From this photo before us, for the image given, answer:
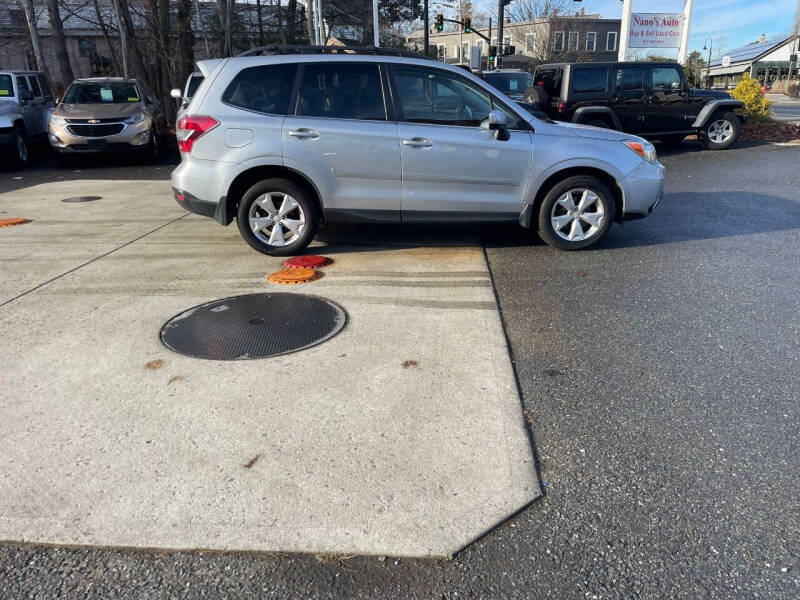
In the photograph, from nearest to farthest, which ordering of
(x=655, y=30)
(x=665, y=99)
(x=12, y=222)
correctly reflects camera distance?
(x=12, y=222) → (x=665, y=99) → (x=655, y=30)

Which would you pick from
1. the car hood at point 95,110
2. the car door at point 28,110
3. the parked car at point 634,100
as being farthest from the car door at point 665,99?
the car door at point 28,110

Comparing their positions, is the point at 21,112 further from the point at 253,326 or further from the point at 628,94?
the point at 628,94

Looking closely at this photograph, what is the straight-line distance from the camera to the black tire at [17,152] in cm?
1289

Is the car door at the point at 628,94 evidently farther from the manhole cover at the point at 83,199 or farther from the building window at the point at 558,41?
the building window at the point at 558,41

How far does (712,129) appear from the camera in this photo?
14.4m

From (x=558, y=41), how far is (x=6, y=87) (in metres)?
48.7

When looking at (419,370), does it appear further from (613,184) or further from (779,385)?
(613,184)

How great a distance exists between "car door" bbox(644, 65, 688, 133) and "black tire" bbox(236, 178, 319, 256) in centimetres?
1034

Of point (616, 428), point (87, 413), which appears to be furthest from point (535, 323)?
point (87, 413)

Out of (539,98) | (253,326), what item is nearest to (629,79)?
(539,98)

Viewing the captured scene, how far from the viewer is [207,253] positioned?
21.1 feet

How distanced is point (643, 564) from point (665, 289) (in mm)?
3372

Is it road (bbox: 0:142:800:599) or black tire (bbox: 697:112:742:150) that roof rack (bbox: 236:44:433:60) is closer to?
road (bbox: 0:142:800:599)

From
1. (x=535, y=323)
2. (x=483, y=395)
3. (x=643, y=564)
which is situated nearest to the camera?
(x=643, y=564)
